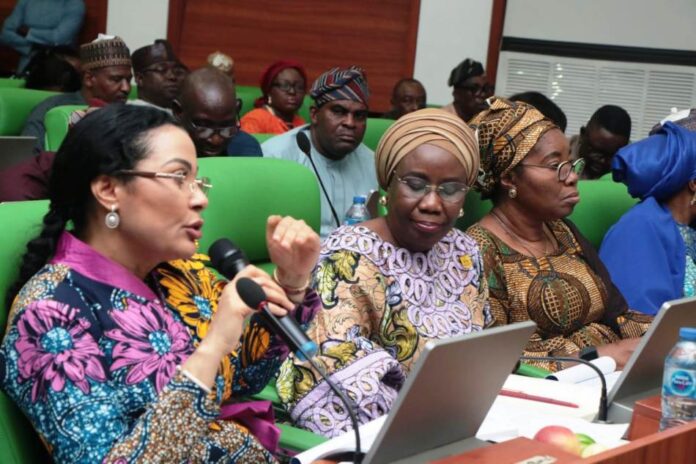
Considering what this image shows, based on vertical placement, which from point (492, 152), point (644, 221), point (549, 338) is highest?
point (492, 152)

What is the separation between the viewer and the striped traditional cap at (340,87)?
4.64 m

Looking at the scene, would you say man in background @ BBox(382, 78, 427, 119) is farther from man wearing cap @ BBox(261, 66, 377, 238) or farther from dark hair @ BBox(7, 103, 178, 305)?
dark hair @ BBox(7, 103, 178, 305)

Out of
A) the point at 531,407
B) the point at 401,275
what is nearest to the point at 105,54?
the point at 401,275

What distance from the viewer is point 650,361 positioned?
2070 millimetres

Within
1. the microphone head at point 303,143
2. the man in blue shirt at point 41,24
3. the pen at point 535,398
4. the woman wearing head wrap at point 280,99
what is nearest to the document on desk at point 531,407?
the pen at point 535,398

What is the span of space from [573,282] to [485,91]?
3.72 m

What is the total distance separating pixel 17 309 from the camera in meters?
1.72

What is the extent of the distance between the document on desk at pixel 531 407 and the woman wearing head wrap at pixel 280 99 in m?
4.11

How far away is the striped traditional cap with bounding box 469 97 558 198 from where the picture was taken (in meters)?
3.12

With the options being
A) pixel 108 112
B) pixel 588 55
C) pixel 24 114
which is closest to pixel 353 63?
pixel 588 55

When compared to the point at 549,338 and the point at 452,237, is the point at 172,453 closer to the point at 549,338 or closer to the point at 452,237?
the point at 452,237

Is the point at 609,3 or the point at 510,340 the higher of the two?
the point at 609,3

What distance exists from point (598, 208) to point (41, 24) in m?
6.14

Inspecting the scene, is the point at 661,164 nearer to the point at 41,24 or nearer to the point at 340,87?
the point at 340,87
